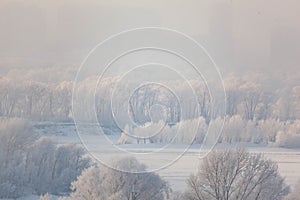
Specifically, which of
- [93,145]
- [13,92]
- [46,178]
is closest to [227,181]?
[93,145]

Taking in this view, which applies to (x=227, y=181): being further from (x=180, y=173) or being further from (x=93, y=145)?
(x=93, y=145)

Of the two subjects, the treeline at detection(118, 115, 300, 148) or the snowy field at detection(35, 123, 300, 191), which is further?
the treeline at detection(118, 115, 300, 148)

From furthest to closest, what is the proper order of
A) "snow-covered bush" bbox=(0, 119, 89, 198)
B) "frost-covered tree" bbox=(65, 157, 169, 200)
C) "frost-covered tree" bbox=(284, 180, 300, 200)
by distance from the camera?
"snow-covered bush" bbox=(0, 119, 89, 198)
"frost-covered tree" bbox=(284, 180, 300, 200)
"frost-covered tree" bbox=(65, 157, 169, 200)

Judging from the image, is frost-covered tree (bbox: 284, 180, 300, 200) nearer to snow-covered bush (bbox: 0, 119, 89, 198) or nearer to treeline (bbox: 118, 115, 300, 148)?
treeline (bbox: 118, 115, 300, 148)

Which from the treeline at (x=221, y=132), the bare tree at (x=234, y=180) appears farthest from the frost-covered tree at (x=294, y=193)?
the treeline at (x=221, y=132)

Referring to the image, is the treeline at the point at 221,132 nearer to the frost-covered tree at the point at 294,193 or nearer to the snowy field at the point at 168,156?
the snowy field at the point at 168,156

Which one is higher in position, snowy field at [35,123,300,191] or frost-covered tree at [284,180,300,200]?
snowy field at [35,123,300,191]

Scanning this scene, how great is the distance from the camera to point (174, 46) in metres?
9.19

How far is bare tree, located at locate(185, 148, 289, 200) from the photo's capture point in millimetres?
9352

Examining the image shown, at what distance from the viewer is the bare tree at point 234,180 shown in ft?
30.7

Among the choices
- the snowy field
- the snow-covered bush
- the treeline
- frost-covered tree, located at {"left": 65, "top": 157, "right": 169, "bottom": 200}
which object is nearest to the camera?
frost-covered tree, located at {"left": 65, "top": 157, "right": 169, "bottom": 200}

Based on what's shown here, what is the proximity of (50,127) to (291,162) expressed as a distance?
200 inches

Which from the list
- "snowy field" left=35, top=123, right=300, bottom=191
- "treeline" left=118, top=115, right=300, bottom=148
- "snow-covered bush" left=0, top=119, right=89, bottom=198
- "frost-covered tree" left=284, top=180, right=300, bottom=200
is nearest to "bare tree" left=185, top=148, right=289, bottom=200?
"frost-covered tree" left=284, top=180, right=300, bottom=200

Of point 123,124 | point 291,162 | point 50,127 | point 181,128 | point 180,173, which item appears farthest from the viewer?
point 50,127
